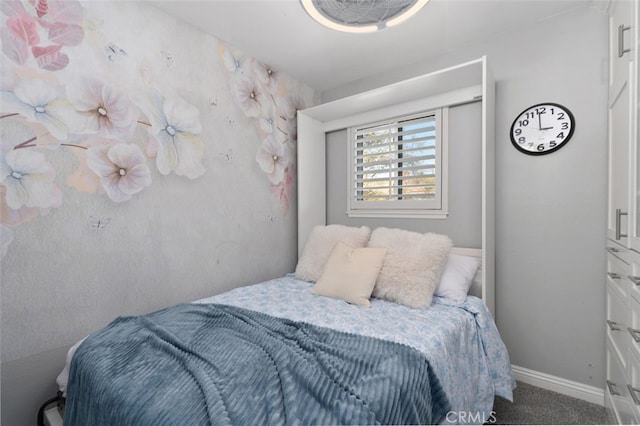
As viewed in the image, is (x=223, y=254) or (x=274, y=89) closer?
(x=223, y=254)

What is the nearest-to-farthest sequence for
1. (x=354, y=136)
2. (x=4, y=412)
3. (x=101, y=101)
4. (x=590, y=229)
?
1. (x=4, y=412)
2. (x=101, y=101)
3. (x=590, y=229)
4. (x=354, y=136)

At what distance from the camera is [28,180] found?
1495 mm

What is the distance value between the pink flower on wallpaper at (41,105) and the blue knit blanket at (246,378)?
1.11 metres

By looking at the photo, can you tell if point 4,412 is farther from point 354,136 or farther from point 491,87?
point 491,87

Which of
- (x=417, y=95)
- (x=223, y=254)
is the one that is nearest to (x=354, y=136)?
(x=417, y=95)

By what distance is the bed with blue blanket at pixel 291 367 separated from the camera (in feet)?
3.00

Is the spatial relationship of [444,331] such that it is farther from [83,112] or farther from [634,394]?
[83,112]

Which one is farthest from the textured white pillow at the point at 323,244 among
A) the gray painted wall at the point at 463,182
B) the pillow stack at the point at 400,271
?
the gray painted wall at the point at 463,182

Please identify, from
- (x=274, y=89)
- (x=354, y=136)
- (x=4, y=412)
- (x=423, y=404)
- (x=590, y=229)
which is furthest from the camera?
(x=354, y=136)

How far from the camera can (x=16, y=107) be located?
4.80ft

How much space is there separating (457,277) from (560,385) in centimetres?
103

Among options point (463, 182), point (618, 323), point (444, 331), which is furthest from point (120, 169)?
point (618, 323)

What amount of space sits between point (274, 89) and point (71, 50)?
4.95 feet

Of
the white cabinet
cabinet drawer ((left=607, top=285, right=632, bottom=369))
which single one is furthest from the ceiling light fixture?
cabinet drawer ((left=607, top=285, right=632, bottom=369))
